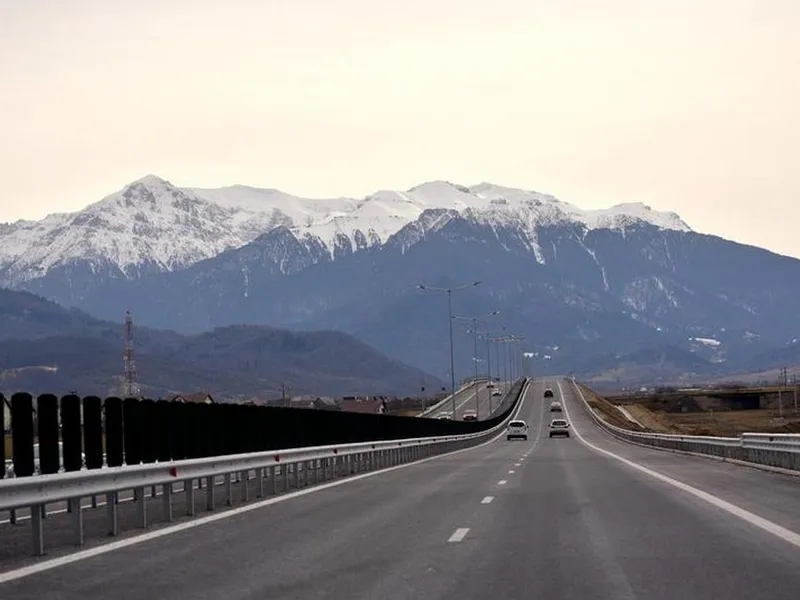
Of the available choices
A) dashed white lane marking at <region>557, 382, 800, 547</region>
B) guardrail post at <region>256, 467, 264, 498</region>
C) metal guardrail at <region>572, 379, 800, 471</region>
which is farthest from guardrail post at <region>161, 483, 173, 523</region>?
metal guardrail at <region>572, 379, 800, 471</region>

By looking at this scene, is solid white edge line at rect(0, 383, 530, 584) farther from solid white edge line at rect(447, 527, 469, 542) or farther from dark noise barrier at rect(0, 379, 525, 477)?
solid white edge line at rect(447, 527, 469, 542)

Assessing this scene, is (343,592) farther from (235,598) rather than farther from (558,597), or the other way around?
(558,597)

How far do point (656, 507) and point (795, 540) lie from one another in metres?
6.23

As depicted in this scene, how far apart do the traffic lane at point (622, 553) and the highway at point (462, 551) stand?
0.02 m

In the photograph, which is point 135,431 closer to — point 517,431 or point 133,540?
point 133,540

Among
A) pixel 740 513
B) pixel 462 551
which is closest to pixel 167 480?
pixel 462 551

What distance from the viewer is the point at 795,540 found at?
731 inches

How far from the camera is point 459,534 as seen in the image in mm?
19891

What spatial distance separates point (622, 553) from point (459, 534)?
9.79 feet

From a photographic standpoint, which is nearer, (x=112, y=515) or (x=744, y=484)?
(x=112, y=515)

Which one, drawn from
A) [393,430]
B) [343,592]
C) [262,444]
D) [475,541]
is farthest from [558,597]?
[393,430]

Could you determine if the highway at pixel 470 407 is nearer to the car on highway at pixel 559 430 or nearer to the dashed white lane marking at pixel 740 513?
the car on highway at pixel 559 430

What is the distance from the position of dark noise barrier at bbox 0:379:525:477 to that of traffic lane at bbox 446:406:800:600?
209 inches

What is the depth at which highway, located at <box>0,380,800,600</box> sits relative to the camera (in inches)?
572
